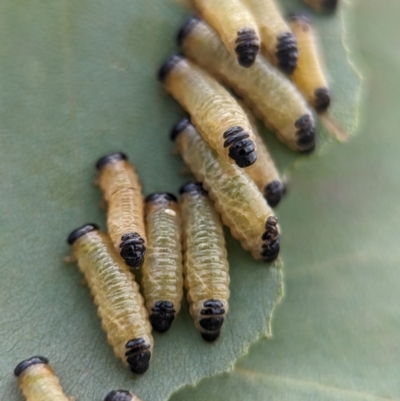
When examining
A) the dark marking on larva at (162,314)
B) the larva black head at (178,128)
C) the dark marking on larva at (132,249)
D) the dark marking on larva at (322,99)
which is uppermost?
the dark marking on larva at (322,99)

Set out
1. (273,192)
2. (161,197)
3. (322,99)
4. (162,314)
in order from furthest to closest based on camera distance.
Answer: (322,99)
(273,192)
(161,197)
(162,314)

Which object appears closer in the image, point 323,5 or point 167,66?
point 167,66

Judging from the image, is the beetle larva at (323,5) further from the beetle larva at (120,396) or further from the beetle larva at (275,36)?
the beetle larva at (120,396)

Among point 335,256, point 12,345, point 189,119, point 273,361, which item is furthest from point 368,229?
point 12,345

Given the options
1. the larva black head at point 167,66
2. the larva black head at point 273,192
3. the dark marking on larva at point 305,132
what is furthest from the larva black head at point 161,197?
the dark marking on larva at point 305,132

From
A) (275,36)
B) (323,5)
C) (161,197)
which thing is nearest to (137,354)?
(161,197)

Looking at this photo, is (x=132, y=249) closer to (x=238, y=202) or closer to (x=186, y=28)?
(x=238, y=202)
